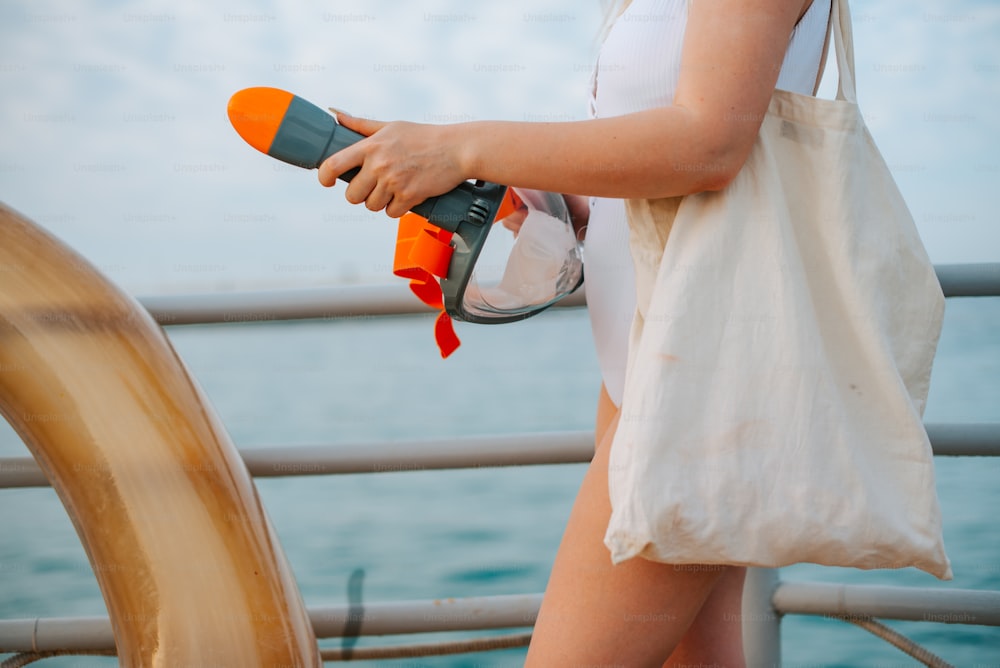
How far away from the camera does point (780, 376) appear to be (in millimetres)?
764

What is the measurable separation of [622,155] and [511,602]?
1099 mm

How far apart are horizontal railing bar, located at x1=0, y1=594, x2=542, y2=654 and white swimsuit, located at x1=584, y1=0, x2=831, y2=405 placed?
0.76 meters

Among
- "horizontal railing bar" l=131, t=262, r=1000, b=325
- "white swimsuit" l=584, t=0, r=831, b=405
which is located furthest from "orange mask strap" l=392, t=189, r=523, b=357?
"horizontal railing bar" l=131, t=262, r=1000, b=325

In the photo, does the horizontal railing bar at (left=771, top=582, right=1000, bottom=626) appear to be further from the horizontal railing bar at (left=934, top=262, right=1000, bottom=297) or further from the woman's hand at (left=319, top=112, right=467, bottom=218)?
the woman's hand at (left=319, top=112, right=467, bottom=218)

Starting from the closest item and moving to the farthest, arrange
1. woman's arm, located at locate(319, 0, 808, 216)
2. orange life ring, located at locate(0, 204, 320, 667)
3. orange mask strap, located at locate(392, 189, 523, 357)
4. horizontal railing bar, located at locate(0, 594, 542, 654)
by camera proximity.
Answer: orange life ring, located at locate(0, 204, 320, 667) → woman's arm, located at locate(319, 0, 808, 216) → orange mask strap, located at locate(392, 189, 523, 357) → horizontal railing bar, located at locate(0, 594, 542, 654)

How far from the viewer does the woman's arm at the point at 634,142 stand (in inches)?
29.7

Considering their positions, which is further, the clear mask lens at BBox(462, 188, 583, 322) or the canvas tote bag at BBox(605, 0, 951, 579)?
the clear mask lens at BBox(462, 188, 583, 322)

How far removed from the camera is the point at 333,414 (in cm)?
1831

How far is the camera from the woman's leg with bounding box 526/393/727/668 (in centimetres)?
84

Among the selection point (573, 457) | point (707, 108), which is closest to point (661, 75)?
point (707, 108)

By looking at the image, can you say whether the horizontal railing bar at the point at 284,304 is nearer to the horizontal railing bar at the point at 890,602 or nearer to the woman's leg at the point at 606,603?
the horizontal railing bar at the point at 890,602

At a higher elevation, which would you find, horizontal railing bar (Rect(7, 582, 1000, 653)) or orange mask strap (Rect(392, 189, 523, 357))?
orange mask strap (Rect(392, 189, 523, 357))

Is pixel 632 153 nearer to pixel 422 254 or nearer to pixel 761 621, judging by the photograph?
pixel 422 254

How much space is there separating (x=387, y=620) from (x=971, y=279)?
3.71ft
